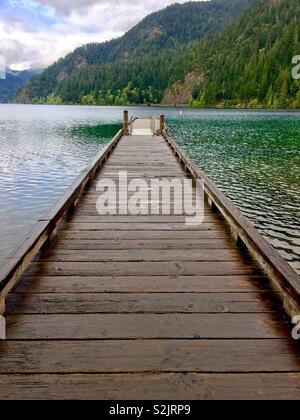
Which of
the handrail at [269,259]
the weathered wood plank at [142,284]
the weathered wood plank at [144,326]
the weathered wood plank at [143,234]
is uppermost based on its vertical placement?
the handrail at [269,259]

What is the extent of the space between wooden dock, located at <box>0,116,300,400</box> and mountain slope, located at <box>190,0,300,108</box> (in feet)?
372

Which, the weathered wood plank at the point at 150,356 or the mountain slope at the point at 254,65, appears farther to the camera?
the mountain slope at the point at 254,65

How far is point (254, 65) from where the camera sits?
136m

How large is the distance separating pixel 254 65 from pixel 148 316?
146 metres

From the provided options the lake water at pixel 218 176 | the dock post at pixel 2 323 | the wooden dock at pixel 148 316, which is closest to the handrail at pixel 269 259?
the wooden dock at pixel 148 316

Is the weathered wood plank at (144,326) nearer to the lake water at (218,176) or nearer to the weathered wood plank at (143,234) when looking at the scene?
the weathered wood plank at (143,234)

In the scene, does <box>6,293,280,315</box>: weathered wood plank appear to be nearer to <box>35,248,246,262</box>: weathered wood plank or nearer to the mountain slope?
<box>35,248,246,262</box>: weathered wood plank

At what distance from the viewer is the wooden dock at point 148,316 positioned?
9.88 feet

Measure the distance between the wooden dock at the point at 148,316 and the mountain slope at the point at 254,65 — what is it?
11331 centimetres

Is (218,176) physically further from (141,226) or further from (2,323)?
(2,323)

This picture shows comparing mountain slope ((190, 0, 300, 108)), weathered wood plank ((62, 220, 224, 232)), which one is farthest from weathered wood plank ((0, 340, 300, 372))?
mountain slope ((190, 0, 300, 108))
